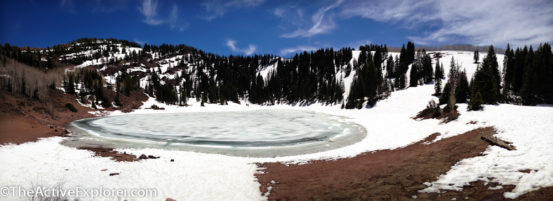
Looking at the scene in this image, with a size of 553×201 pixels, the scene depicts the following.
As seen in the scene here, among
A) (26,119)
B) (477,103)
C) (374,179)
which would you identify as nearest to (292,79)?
(477,103)

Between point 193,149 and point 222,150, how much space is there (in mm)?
2947

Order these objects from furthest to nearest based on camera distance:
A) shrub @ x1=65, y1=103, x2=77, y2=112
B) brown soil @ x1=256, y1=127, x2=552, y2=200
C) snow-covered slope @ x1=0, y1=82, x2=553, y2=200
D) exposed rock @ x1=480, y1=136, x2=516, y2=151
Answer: shrub @ x1=65, y1=103, x2=77, y2=112 → exposed rock @ x1=480, y1=136, x2=516, y2=151 → snow-covered slope @ x1=0, y1=82, x2=553, y2=200 → brown soil @ x1=256, y1=127, x2=552, y2=200

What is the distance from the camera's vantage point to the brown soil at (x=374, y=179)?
872 cm

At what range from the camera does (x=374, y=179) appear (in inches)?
454

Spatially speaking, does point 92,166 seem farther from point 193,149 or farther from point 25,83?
point 25,83

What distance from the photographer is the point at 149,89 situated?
394ft

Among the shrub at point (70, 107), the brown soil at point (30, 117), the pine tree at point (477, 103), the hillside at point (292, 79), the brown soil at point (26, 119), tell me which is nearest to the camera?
the brown soil at point (26, 119)

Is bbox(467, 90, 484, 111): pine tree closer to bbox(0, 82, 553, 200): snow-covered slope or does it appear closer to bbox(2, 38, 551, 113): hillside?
bbox(0, 82, 553, 200): snow-covered slope

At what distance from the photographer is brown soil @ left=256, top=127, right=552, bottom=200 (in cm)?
872

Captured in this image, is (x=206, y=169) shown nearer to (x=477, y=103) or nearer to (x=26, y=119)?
(x=477, y=103)

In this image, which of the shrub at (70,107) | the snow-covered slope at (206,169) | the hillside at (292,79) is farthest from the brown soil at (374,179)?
the shrub at (70,107)

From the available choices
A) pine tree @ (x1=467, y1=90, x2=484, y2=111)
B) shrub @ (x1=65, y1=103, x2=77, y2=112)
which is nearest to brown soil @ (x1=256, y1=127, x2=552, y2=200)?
pine tree @ (x1=467, y1=90, x2=484, y2=111)

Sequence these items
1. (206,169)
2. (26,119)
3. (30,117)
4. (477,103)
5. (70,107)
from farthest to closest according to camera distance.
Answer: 1. (70,107)
2. (30,117)
3. (26,119)
4. (477,103)
5. (206,169)

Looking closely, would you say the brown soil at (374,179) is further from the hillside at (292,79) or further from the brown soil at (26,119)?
the hillside at (292,79)
